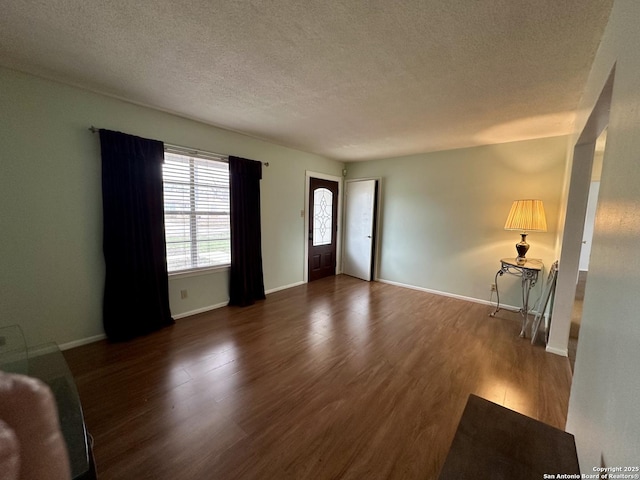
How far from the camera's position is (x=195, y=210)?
3094 mm

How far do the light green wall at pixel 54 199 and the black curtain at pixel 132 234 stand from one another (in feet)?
0.39

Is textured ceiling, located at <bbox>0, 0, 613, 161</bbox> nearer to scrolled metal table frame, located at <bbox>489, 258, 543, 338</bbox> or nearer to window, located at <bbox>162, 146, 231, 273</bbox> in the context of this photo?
window, located at <bbox>162, 146, 231, 273</bbox>

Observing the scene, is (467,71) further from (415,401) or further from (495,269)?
(495,269)

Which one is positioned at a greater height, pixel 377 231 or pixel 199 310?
pixel 377 231

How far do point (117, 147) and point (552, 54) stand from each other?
3494 millimetres

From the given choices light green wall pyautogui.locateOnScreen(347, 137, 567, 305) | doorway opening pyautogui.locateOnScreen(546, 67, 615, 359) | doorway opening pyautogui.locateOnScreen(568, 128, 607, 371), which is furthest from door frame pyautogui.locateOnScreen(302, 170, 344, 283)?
doorway opening pyautogui.locateOnScreen(568, 128, 607, 371)

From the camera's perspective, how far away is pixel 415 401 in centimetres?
179

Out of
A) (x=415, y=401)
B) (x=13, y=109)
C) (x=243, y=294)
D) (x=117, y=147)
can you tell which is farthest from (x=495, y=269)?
(x=13, y=109)

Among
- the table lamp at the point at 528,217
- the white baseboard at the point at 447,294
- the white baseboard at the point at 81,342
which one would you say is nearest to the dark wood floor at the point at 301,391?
the white baseboard at the point at 81,342

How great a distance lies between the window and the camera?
9.46 feet

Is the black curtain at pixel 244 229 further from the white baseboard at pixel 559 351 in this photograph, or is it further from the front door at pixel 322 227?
the white baseboard at pixel 559 351

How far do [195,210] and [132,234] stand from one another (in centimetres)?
74

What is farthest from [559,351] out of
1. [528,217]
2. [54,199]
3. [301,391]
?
[54,199]

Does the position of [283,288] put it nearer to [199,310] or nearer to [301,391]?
[199,310]
